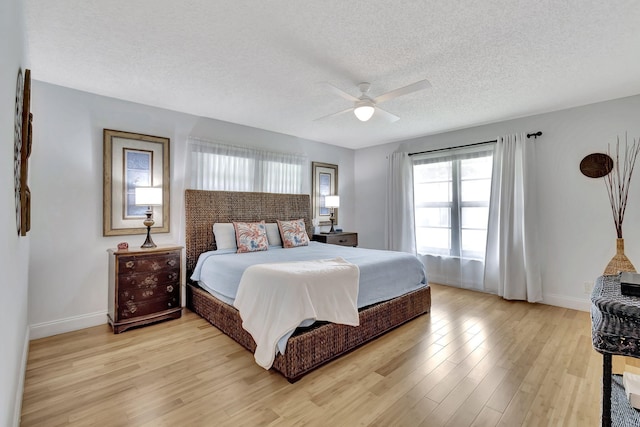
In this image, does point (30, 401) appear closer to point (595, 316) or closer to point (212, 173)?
point (212, 173)

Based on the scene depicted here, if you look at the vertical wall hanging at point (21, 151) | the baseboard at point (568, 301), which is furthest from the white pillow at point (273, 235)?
the baseboard at point (568, 301)

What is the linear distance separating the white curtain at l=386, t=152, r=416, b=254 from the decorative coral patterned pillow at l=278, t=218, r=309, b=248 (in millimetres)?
1910

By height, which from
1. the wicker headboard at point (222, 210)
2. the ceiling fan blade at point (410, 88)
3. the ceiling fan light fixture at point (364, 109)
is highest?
the ceiling fan blade at point (410, 88)

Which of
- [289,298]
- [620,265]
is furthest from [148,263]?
[620,265]

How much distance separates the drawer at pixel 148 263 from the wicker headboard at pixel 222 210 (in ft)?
1.39

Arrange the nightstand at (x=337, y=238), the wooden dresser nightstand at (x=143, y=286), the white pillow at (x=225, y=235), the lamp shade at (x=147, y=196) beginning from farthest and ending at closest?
the nightstand at (x=337, y=238), the white pillow at (x=225, y=235), the lamp shade at (x=147, y=196), the wooden dresser nightstand at (x=143, y=286)

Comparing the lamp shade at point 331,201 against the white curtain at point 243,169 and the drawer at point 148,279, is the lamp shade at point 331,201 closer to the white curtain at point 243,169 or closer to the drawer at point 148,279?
the white curtain at point 243,169

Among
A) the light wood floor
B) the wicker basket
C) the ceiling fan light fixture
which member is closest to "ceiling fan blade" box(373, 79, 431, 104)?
the ceiling fan light fixture

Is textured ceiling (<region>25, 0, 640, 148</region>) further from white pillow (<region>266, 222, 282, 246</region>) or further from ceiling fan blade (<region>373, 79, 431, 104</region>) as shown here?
white pillow (<region>266, 222, 282, 246</region>)

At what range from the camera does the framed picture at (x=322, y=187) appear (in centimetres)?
543

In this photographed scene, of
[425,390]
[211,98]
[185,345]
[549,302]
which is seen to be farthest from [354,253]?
[549,302]

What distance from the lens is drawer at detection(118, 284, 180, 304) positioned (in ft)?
9.94

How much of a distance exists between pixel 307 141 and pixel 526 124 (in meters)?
3.33

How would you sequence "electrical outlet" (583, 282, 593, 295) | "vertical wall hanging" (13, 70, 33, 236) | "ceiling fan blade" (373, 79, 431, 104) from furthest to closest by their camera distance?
"electrical outlet" (583, 282, 593, 295), "ceiling fan blade" (373, 79, 431, 104), "vertical wall hanging" (13, 70, 33, 236)
